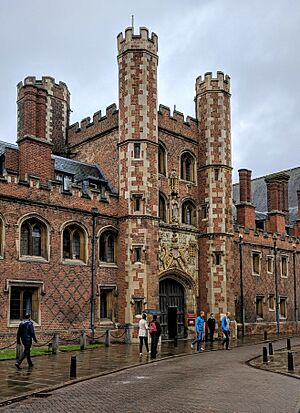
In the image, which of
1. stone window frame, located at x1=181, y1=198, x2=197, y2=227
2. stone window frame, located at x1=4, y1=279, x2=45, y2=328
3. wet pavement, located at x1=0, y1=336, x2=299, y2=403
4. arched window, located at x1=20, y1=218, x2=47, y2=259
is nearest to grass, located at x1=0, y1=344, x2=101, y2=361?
wet pavement, located at x1=0, y1=336, x2=299, y2=403

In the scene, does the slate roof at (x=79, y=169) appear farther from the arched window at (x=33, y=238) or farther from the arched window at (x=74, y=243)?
the arched window at (x=33, y=238)

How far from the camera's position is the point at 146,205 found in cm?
2684

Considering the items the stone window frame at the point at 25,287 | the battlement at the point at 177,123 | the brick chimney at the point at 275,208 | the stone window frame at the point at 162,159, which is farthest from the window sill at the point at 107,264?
the brick chimney at the point at 275,208

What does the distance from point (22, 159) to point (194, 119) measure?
1205cm

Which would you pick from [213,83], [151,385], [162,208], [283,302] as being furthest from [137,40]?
[283,302]

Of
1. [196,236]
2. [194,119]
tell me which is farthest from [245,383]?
[194,119]

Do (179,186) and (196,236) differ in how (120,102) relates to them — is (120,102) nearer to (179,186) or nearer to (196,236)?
(179,186)

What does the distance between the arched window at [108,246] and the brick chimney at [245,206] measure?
39.9 feet

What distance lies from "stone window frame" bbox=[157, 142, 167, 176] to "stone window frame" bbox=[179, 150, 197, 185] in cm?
150

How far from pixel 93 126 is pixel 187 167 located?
5900mm

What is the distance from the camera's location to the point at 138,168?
27141 millimetres

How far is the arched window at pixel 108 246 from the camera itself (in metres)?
26.6

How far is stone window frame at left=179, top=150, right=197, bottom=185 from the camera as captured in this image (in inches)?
1222

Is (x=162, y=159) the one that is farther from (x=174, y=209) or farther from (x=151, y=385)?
(x=151, y=385)
